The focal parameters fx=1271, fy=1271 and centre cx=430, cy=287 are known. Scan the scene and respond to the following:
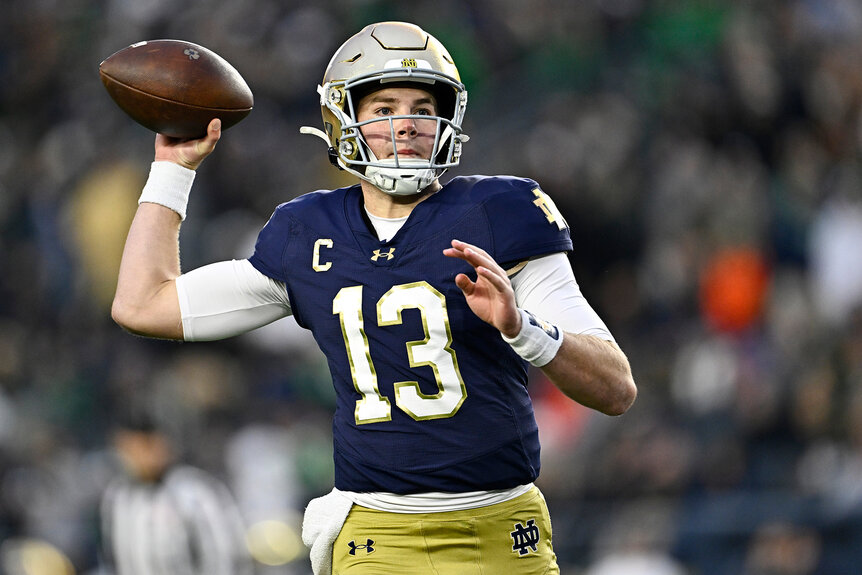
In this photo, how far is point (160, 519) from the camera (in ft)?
19.3

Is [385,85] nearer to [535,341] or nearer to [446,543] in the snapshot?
[535,341]

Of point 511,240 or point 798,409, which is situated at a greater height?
point 511,240

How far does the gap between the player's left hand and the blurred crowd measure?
3959mm

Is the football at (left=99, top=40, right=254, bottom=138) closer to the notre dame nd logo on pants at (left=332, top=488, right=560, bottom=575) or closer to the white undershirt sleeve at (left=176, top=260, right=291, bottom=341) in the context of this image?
the white undershirt sleeve at (left=176, top=260, right=291, bottom=341)

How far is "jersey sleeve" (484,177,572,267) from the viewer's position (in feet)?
8.75

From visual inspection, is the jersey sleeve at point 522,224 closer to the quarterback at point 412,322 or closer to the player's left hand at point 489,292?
the quarterback at point 412,322

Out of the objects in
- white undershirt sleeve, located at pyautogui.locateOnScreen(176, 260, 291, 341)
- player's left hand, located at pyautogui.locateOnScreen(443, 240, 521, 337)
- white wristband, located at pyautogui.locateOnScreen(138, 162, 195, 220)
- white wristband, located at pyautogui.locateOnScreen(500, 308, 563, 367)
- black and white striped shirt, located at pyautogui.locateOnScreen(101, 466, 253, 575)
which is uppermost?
white wristband, located at pyautogui.locateOnScreen(138, 162, 195, 220)

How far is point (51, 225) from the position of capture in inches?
320

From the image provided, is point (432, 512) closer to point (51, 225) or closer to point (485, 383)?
point (485, 383)

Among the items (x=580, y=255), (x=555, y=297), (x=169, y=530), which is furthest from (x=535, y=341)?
(x=580, y=255)

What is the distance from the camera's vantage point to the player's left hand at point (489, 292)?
237cm

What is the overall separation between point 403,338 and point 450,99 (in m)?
0.66

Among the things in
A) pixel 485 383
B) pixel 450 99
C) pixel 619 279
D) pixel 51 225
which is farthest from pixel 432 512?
pixel 51 225

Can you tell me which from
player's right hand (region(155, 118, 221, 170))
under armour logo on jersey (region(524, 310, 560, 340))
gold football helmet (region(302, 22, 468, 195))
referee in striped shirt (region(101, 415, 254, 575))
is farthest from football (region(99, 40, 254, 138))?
referee in striped shirt (region(101, 415, 254, 575))
